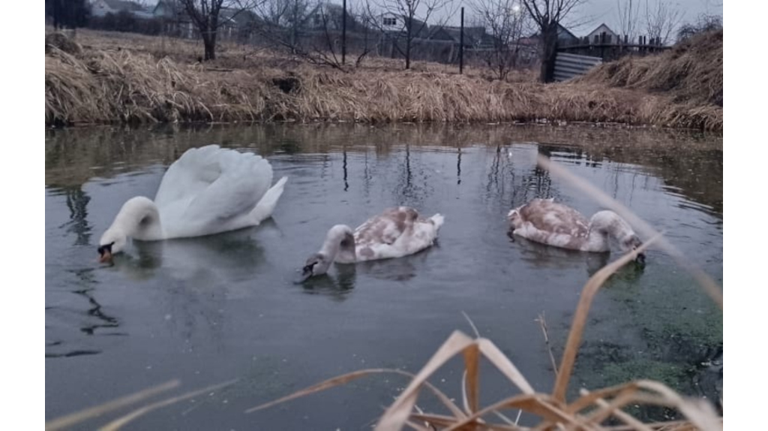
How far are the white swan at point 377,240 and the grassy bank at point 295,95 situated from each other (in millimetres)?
10827

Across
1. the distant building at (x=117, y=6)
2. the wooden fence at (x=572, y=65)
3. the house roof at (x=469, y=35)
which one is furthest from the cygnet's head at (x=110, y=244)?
the distant building at (x=117, y=6)

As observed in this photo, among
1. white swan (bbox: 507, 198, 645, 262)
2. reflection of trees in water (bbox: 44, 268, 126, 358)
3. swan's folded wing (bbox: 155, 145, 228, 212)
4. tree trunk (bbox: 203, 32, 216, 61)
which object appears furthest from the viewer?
tree trunk (bbox: 203, 32, 216, 61)

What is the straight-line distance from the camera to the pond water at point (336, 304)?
3.26m

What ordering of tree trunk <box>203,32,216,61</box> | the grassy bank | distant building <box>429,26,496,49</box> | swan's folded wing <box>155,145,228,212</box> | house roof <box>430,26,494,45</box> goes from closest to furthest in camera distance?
swan's folded wing <box>155,145,228,212</box> < the grassy bank < tree trunk <box>203,32,216,61</box> < distant building <box>429,26,496,49</box> < house roof <box>430,26,494,45</box>

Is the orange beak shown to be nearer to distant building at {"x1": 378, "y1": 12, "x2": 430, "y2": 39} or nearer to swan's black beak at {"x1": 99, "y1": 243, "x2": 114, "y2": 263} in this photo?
swan's black beak at {"x1": 99, "y1": 243, "x2": 114, "y2": 263}

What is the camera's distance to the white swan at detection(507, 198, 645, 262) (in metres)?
5.59

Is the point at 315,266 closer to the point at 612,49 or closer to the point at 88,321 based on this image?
the point at 88,321

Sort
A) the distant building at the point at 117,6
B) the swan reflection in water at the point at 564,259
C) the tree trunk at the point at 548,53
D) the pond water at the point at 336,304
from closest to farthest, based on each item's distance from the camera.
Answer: the pond water at the point at 336,304
the swan reflection in water at the point at 564,259
the tree trunk at the point at 548,53
the distant building at the point at 117,6

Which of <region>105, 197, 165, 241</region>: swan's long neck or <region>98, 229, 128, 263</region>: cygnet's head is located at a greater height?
<region>105, 197, 165, 241</region>: swan's long neck

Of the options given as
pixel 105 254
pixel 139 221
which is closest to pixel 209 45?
pixel 139 221

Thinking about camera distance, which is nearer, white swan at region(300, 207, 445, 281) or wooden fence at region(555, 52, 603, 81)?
white swan at region(300, 207, 445, 281)

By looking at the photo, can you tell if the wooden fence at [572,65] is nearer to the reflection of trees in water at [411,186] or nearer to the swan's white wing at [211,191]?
the reflection of trees in water at [411,186]

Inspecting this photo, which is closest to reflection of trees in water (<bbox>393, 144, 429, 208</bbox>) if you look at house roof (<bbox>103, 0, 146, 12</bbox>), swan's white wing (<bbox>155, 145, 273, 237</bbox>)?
swan's white wing (<bbox>155, 145, 273, 237</bbox>)
